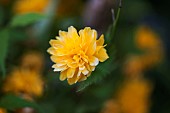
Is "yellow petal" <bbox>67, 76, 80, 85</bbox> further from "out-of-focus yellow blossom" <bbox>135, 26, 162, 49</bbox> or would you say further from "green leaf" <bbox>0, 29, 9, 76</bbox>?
"out-of-focus yellow blossom" <bbox>135, 26, 162, 49</bbox>

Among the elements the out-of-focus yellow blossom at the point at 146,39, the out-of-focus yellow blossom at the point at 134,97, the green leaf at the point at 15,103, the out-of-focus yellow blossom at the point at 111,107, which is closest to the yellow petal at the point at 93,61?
the green leaf at the point at 15,103

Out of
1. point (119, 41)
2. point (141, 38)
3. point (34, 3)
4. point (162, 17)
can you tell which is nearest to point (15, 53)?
point (34, 3)

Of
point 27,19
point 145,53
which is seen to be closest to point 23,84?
point 27,19

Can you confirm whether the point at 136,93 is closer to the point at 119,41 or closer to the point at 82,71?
the point at 119,41

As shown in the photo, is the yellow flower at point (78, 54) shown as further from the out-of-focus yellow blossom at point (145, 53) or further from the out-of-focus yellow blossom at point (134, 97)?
the out-of-focus yellow blossom at point (145, 53)

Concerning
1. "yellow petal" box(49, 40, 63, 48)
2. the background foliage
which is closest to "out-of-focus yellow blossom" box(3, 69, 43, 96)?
the background foliage

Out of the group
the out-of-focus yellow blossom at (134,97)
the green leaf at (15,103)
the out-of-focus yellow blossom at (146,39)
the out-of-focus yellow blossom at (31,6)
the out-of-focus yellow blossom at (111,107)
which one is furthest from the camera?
the out-of-focus yellow blossom at (146,39)
